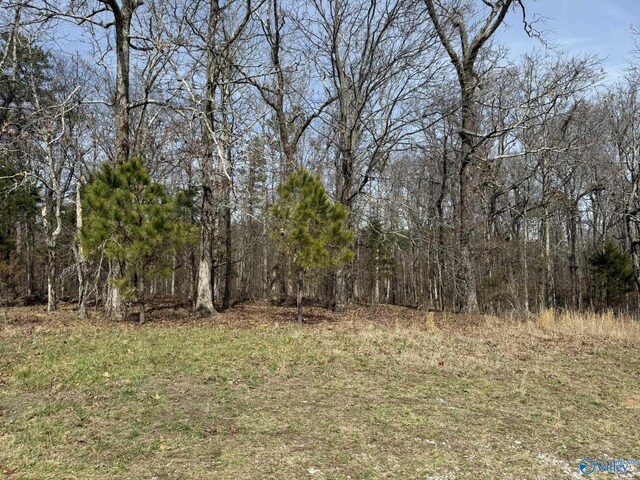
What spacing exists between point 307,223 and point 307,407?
6.20 metres

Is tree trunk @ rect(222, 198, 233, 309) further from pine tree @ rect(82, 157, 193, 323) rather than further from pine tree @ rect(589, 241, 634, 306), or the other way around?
pine tree @ rect(589, 241, 634, 306)

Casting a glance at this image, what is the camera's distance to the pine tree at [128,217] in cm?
973

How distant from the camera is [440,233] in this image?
19.8 meters

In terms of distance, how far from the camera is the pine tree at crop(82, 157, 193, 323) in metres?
9.73

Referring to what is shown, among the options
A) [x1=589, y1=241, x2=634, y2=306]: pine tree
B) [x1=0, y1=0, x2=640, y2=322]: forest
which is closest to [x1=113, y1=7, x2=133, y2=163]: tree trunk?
[x1=0, y1=0, x2=640, y2=322]: forest

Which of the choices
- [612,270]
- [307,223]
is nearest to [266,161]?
[307,223]

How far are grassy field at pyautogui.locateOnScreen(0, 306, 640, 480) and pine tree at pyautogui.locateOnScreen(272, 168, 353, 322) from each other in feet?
7.88

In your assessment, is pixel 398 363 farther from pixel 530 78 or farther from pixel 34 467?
pixel 530 78

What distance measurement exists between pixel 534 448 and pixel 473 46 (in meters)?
13.9

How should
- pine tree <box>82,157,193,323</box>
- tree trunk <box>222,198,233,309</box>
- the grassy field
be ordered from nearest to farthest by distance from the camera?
the grassy field < pine tree <box>82,157,193,323</box> < tree trunk <box>222,198,233,309</box>

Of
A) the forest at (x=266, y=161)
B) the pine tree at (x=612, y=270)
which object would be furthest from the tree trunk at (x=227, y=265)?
the pine tree at (x=612, y=270)

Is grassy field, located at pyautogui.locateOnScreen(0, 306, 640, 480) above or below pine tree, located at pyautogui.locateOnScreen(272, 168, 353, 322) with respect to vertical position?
below

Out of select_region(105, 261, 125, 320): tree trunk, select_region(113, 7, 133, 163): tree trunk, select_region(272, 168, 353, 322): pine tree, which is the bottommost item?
select_region(105, 261, 125, 320): tree trunk

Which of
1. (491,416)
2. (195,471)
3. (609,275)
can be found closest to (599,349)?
(491,416)
